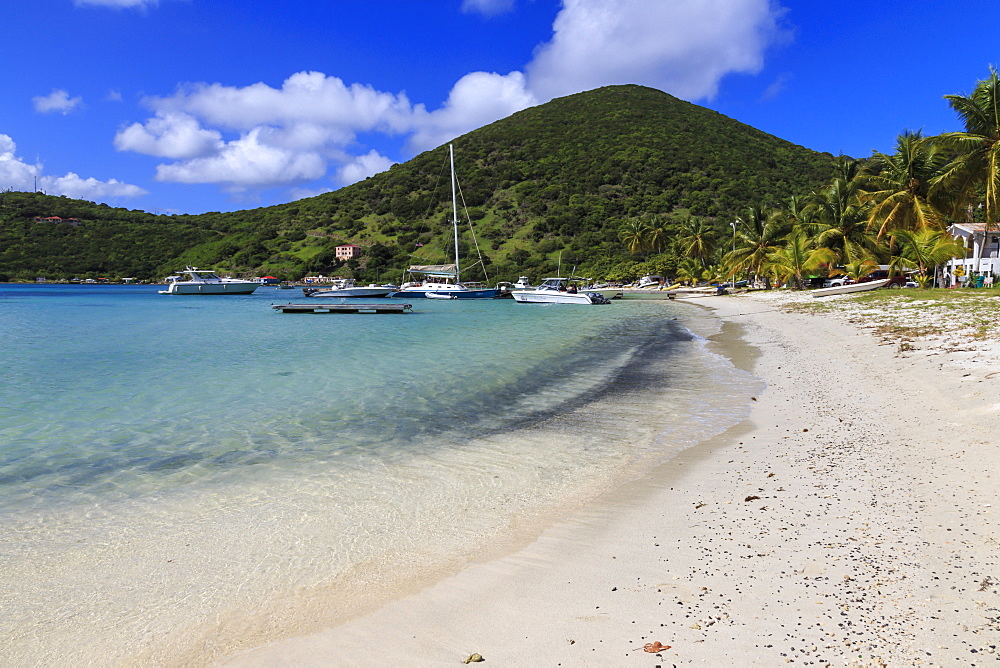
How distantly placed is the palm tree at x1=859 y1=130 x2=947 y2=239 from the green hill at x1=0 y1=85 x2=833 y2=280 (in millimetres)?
56799

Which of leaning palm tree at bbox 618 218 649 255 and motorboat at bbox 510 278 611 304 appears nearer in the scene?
motorboat at bbox 510 278 611 304

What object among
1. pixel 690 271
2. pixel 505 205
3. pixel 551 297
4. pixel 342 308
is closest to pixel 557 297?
pixel 551 297

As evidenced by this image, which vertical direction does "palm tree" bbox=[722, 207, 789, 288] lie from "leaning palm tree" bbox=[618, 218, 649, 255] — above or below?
below

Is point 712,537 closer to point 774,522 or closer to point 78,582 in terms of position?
point 774,522

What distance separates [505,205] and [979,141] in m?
106

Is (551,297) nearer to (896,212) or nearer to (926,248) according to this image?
(896,212)

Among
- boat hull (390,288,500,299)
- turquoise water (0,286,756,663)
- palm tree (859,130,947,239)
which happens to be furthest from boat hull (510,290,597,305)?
turquoise water (0,286,756,663)

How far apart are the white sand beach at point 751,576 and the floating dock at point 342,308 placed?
37968 millimetres

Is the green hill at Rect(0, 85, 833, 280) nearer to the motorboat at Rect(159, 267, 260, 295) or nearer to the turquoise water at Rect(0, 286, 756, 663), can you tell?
the motorboat at Rect(159, 267, 260, 295)

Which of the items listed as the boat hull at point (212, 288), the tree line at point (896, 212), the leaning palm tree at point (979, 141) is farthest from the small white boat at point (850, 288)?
the boat hull at point (212, 288)

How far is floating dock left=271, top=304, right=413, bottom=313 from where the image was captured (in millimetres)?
A: 43463

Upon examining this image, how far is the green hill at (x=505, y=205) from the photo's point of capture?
118 meters

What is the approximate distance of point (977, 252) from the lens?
39125 mm

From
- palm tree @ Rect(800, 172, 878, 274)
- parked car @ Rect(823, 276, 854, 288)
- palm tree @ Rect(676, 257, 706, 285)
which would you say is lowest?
parked car @ Rect(823, 276, 854, 288)
